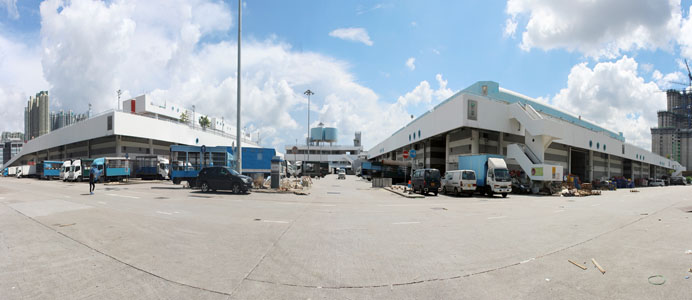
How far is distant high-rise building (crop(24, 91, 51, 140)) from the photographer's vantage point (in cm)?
15312

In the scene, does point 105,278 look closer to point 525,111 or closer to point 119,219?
point 119,219

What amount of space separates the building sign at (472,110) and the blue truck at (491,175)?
7.35 metres

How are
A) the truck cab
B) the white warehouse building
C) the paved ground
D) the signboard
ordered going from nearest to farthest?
the paved ground → the truck cab → the signboard → the white warehouse building

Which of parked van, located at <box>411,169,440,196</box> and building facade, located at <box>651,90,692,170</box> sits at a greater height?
building facade, located at <box>651,90,692,170</box>

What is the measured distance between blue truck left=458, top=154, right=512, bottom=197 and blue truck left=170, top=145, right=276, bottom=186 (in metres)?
17.4

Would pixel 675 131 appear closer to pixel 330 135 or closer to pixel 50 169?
pixel 330 135

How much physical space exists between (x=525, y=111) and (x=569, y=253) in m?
32.3

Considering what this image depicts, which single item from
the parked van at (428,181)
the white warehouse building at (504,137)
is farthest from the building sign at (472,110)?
the parked van at (428,181)

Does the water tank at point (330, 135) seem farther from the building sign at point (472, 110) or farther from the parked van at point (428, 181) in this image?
the parked van at point (428, 181)

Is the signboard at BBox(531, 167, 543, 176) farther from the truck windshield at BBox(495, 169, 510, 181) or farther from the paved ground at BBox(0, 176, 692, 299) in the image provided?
the paved ground at BBox(0, 176, 692, 299)

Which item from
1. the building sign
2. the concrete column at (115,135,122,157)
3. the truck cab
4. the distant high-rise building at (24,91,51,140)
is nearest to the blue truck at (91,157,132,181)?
the concrete column at (115,135,122,157)

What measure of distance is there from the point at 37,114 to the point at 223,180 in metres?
194

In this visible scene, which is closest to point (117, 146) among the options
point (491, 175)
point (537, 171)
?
point (491, 175)

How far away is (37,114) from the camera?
154625 mm
